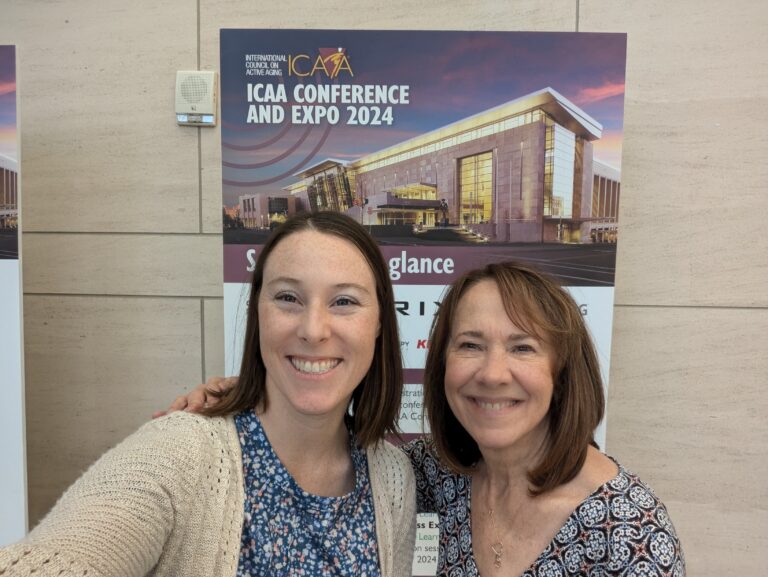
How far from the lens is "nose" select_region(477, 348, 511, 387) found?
4.15 ft

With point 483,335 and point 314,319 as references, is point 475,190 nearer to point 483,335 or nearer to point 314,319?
point 483,335

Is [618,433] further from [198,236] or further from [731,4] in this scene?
[198,236]

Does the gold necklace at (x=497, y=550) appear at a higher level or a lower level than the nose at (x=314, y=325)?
lower

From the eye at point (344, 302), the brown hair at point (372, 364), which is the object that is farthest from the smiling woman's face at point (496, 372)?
the eye at point (344, 302)

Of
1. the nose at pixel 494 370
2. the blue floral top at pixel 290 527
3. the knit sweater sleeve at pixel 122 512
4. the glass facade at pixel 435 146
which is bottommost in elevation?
the blue floral top at pixel 290 527

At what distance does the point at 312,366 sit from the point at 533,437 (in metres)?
0.65

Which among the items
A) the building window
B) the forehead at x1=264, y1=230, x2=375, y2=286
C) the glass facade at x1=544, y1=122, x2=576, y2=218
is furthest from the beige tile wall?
the forehead at x1=264, y1=230, x2=375, y2=286

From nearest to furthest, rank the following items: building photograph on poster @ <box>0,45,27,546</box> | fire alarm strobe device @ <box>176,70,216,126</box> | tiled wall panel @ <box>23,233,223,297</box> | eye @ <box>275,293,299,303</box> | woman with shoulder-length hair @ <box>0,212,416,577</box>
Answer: woman with shoulder-length hair @ <box>0,212,416,577</box>
eye @ <box>275,293,299,303</box>
building photograph on poster @ <box>0,45,27,546</box>
fire alarm strobe device @ <box>176,70,216,126</box>
tiled wall panel @ <box>23,233,223,297</box>

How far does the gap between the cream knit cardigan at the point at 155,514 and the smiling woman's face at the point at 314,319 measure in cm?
21

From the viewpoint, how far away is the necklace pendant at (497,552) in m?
1.33

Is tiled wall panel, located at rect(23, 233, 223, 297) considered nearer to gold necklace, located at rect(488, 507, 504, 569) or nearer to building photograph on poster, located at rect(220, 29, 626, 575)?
building photograph on poster, located at rect(220, 29, 626, 575)

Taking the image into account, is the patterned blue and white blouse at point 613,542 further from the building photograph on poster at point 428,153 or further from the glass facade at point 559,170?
the glass facade at point 559,170

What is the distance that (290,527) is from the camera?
3.97ft

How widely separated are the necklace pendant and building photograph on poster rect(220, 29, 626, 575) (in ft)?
3.12
